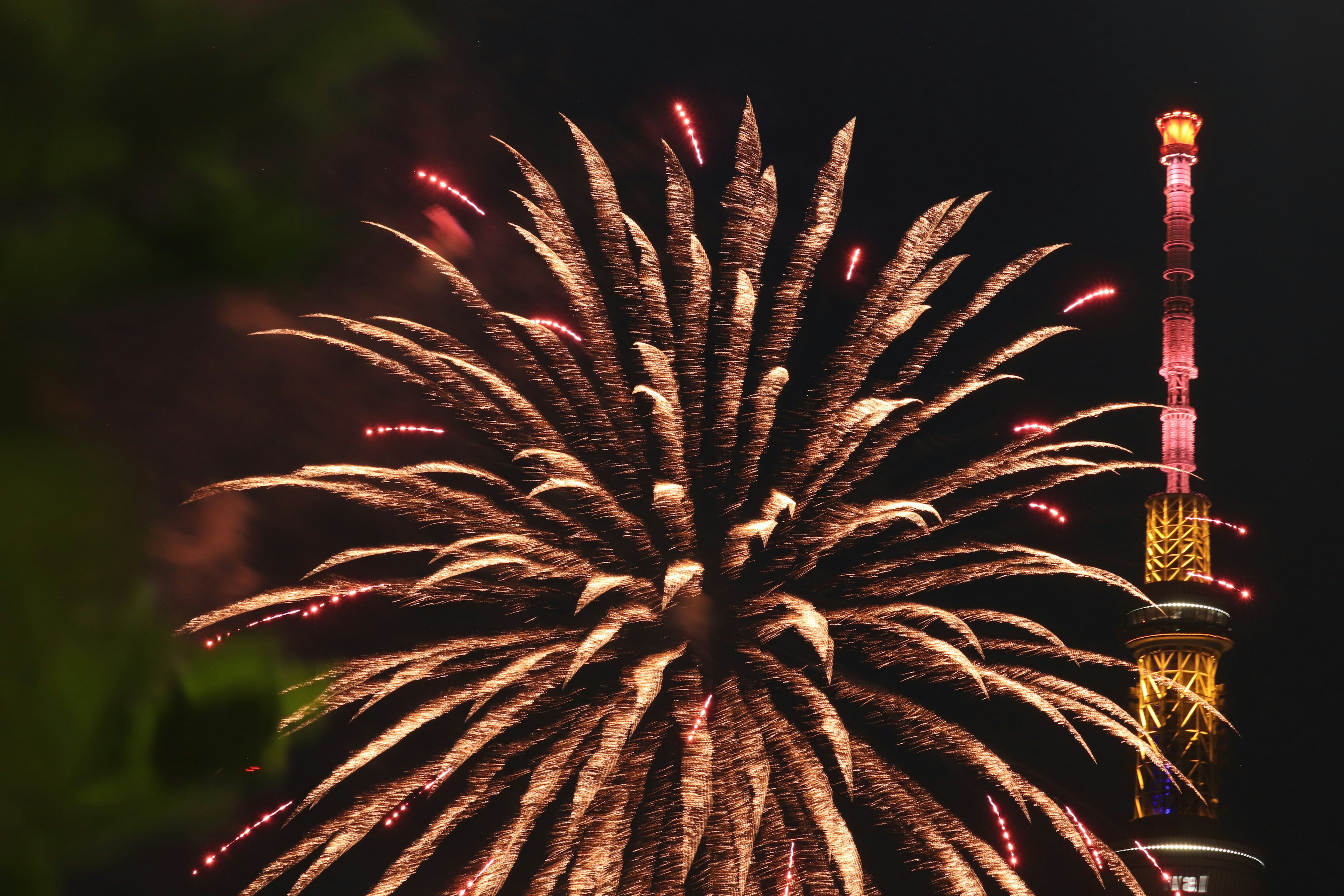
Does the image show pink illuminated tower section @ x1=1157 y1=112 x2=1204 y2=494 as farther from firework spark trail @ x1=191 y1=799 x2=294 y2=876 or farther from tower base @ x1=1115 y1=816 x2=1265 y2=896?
firework spark trail @ x1=191 y1=799 x2=294 y2=876

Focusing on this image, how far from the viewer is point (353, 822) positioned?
23.8 m

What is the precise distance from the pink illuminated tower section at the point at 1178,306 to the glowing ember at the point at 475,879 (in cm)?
6392

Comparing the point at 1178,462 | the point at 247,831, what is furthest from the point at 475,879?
the point at 1178,462

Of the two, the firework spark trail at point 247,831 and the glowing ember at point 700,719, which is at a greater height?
the glowing ember at point 700,719

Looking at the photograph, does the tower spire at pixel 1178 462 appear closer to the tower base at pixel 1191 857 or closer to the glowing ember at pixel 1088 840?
the tower base at pixel 1191 857

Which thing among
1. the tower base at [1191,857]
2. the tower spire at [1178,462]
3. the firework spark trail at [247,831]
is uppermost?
the tower spire at [1178,462]

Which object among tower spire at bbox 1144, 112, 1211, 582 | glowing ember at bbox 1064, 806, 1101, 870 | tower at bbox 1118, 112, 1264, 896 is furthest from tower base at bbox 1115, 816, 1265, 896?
glowing ember at bbox 1064, 806, 1101, 870

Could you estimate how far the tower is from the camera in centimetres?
8275

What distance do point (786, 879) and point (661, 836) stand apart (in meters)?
2.16

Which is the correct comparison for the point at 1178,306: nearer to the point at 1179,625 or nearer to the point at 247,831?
the point at 1179,625

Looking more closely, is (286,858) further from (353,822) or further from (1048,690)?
(1048,690)

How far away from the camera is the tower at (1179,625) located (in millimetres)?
82750

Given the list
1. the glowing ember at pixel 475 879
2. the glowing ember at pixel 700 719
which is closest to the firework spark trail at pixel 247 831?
the glowing ember at pixel 475 879

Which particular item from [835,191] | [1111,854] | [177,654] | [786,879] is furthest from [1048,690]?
[177,654]
